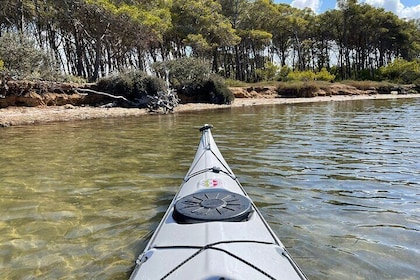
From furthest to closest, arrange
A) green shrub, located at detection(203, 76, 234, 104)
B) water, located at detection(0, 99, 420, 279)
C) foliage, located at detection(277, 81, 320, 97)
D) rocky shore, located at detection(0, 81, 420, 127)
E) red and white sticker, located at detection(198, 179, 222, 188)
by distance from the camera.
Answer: foliage, located at detection(277, 81, 320, 97), green shrub, located at detection(203, 76, 234, 104), rocky shore, located at detection(0, 81, 420, 127), red and white sticker, located at detection(198, 179, 222, 188), water, located at detection(0, 99, 420, 279)

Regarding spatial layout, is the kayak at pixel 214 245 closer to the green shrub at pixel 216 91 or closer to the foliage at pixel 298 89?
the green shrub at pixel 216 91

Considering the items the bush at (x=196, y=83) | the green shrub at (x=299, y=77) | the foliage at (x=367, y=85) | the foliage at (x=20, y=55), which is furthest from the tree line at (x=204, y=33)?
the foliage at (x=367, y=85)

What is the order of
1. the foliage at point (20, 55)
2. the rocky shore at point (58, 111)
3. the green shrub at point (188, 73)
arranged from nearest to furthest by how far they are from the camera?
the rocky shore at point (58, 111) < the foliage at point (20, 55) < the green shrub at point (188, 73)

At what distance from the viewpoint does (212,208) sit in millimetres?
2689

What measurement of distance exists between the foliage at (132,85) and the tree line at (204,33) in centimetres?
263

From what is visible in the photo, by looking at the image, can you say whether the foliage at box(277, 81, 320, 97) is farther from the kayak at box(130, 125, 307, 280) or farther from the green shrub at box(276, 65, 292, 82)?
the kayak at box(130, 125, 307, 280)

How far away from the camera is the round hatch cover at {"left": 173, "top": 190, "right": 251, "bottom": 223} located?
101 inches

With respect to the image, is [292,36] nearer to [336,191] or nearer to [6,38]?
[6,38]

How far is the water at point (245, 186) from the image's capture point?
312cm

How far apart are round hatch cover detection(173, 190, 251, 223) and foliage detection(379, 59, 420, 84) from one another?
41.3m

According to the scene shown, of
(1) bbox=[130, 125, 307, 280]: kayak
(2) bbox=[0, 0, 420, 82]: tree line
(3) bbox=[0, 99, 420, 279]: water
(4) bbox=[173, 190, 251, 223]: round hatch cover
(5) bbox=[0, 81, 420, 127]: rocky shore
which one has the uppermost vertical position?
(2) bbox=[0, 0, 420, 82]: tree line

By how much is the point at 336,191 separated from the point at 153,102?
51.6ft

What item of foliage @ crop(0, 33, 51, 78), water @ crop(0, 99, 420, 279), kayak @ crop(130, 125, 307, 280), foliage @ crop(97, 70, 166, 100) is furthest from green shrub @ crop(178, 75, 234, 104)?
kayak @ crop(130, 125, 307, 280)

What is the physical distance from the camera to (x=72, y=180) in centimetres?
573
